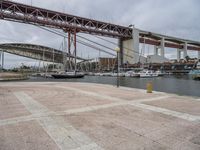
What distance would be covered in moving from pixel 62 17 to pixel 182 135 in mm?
65908

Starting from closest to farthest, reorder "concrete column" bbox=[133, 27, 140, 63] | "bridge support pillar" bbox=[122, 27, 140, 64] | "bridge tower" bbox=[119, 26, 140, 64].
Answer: "concrete column" bbox=[133, 27, 140, 63] < "bridge support pillar" bbox=[122, 27, 140, 64] < "bridge tower" bbox=[119, 26, 140, 64]

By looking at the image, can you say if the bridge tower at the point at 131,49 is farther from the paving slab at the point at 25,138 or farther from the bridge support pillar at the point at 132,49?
the paving slab at the point at 25,138

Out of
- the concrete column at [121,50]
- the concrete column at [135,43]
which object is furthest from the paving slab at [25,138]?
the concrete column at [121,50]

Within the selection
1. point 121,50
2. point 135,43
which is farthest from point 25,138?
point 121,50

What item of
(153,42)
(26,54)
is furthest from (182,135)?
(26,54)

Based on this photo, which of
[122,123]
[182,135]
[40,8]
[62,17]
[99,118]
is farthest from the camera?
[62,17]

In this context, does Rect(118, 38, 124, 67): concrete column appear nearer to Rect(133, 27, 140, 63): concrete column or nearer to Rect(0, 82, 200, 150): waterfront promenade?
Rect(133, 27, 140, 63): concrete column

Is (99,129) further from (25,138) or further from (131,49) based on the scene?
(131,49)

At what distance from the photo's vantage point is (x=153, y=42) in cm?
9231

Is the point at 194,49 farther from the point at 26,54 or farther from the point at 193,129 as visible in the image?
the point at 193,129

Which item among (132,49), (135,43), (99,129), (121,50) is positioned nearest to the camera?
(99,129)

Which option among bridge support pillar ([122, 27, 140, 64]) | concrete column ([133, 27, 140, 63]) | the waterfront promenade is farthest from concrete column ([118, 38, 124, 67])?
the waterfront promenade

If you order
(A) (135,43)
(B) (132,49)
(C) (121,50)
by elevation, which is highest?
(A) (135,43)

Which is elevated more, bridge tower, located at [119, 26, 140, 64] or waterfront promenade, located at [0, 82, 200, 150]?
bridge tower, located at [119, 26, 140, 64]
